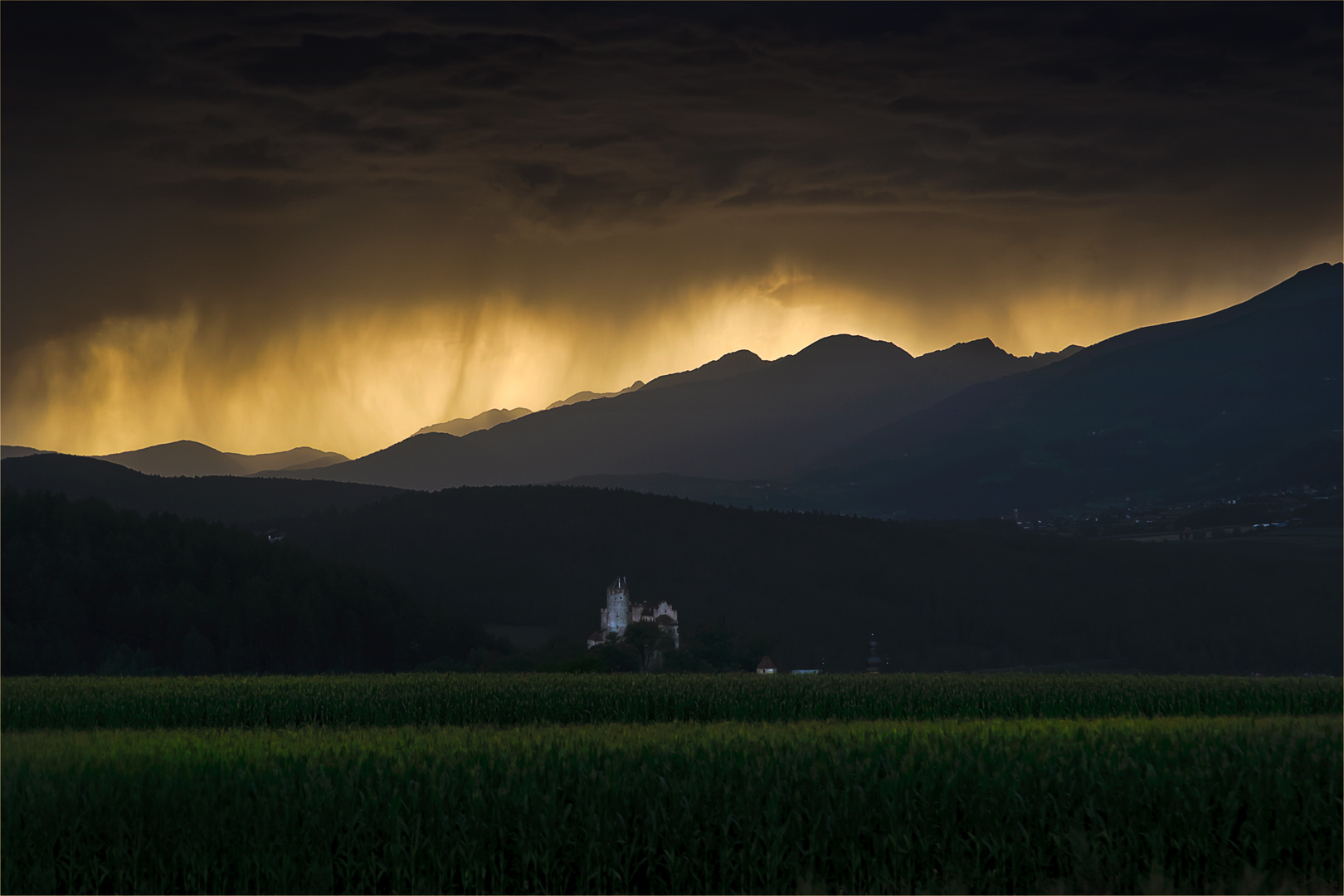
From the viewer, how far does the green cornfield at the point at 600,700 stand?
29.7m

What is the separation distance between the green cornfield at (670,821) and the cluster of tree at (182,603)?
148673 millimetres

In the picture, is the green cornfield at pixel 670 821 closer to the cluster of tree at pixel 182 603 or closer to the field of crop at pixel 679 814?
the field of crop at pixel 679 814

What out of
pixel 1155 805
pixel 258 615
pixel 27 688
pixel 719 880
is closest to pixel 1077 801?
pixel 1155 805

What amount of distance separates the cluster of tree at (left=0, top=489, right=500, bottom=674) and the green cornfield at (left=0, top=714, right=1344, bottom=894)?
488 ft

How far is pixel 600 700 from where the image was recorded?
1254 inches

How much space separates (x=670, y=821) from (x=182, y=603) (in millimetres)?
166086

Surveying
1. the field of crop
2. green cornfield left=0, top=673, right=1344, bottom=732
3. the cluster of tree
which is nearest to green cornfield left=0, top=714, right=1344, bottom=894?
the field of crop

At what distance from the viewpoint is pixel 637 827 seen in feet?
54.3

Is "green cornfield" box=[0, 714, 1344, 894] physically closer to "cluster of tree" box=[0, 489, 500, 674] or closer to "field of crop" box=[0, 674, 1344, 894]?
"field of crop" box=[0, 674, 1344, 894]

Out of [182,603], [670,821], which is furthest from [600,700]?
[182,603]

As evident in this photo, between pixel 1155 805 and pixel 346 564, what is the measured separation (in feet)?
616

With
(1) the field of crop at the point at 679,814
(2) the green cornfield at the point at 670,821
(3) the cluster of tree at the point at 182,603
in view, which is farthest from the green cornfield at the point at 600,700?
(3) the cluster of tree at the point at 182,603

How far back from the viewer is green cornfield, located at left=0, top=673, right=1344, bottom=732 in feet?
97.3

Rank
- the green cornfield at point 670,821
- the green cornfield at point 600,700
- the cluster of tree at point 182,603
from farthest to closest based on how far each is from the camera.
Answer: the cluster of tree at point 182,603, the green cornfield at point 600,700, the green cornfield at point 670,821
